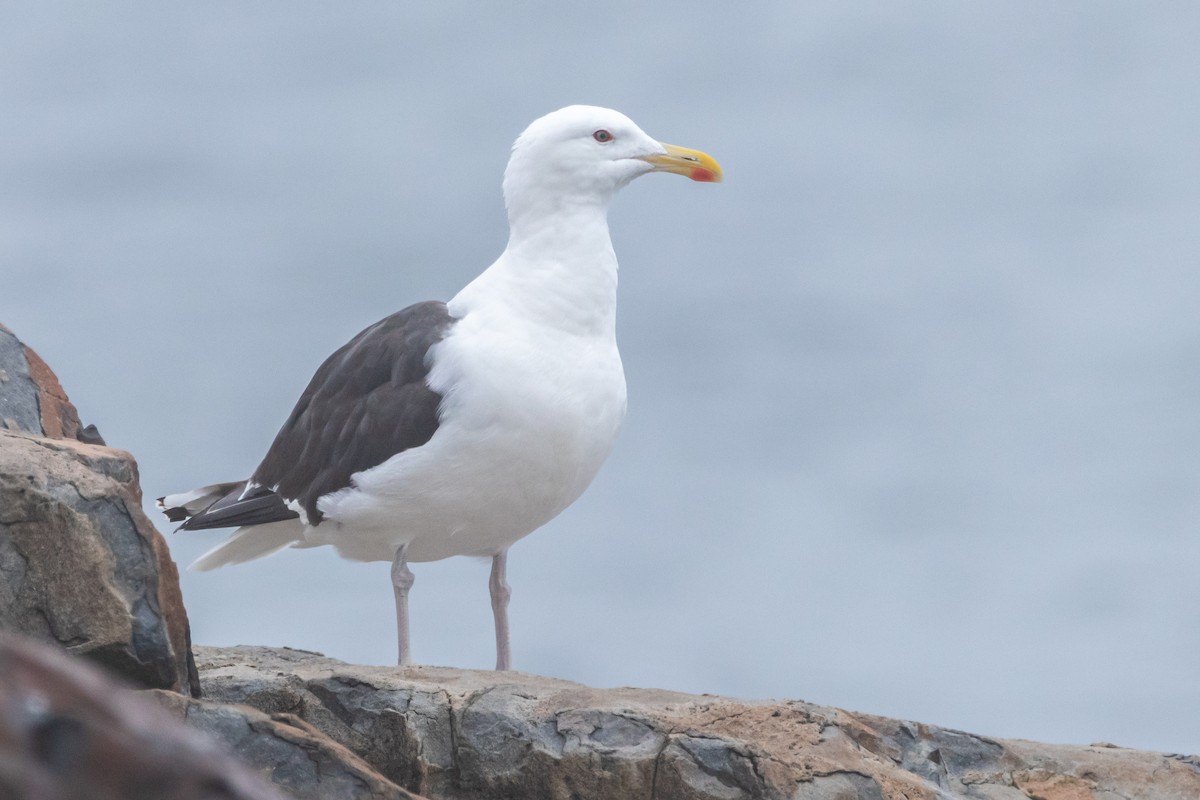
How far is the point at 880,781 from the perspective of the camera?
7.10m

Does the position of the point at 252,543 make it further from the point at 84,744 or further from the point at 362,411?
the point at 84,744

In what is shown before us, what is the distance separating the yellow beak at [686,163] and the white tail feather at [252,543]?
10.8 feet

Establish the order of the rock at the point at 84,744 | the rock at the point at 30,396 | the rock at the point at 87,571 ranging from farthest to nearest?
the rock at the point at 30,396 < the rock at the point at 87,571 < the rock at the point at 84,744

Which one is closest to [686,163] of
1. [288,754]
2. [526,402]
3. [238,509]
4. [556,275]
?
[556,275]

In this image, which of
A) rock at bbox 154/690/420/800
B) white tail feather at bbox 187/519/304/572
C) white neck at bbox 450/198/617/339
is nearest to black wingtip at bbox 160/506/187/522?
white tail feather at bbox 187/519/304/572

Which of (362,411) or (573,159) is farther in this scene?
(573,159)

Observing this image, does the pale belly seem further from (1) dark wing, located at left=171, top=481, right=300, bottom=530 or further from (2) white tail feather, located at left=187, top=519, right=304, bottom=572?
(2) white tail feather, located at left=187, top=519, right=304, bottom=572

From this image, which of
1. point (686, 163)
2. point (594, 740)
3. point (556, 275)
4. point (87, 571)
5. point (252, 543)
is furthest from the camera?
point (252, 543)

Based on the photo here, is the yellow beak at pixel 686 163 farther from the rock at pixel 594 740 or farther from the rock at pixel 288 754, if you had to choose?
the rock at pixel 288 754

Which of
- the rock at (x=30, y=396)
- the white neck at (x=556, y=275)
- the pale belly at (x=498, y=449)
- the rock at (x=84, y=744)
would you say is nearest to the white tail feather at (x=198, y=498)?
the pale belly at (x=498, y=449)

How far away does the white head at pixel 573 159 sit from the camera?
33.6ft

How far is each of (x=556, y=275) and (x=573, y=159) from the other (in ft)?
2.57

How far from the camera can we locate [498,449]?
942 centimetres

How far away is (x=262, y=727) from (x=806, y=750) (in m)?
2.40
